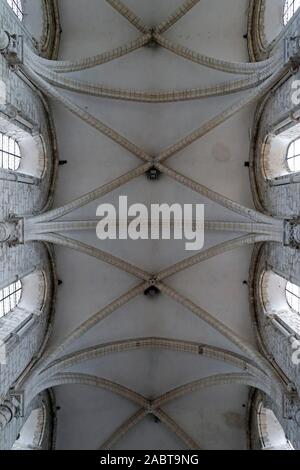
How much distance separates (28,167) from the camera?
1402cm

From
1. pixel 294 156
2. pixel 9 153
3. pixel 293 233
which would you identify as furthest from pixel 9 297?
pixel 294 156

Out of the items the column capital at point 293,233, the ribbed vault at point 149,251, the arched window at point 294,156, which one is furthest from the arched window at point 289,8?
the column capital at point 293,233

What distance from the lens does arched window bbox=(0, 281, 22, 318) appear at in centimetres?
1260

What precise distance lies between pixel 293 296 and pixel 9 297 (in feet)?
26.6

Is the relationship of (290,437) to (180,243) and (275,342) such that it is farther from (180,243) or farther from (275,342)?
(180,243)

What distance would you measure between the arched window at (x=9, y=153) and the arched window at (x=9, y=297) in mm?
3352

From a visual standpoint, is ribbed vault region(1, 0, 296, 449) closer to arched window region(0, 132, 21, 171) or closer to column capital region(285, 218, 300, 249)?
column capital region(285, 218, 300, 249)

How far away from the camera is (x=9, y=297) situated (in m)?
13.0

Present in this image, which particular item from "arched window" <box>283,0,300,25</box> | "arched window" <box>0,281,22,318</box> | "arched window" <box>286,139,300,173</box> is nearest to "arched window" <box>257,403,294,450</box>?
"arched window" <box>286,139,300,173</box>

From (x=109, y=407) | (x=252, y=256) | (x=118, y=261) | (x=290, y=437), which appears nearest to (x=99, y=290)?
(x=118, y=261)

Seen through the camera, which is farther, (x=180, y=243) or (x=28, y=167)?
(x=180, y=243)

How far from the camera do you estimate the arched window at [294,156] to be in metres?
13.1

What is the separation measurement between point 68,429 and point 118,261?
6.05 meters

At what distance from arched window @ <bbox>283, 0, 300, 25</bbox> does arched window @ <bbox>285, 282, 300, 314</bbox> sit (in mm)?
7427
